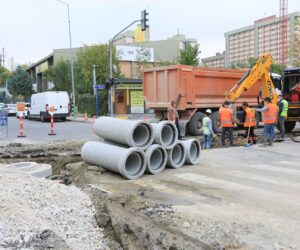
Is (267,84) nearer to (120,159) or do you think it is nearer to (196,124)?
(196,124)

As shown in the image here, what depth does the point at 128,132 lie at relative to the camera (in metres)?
8.23

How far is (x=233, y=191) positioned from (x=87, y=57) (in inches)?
1636

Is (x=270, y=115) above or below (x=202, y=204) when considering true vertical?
above

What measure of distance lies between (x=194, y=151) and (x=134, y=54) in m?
47.5

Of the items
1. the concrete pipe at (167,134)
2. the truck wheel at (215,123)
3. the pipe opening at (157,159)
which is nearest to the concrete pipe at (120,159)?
the pipe opening at (157,159)

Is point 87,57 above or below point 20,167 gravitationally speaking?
above

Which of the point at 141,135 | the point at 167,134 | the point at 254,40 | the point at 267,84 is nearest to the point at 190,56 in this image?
the point at 267,84

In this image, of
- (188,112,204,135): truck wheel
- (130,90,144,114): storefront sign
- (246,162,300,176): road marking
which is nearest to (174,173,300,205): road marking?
(246,162,300,176): road marking

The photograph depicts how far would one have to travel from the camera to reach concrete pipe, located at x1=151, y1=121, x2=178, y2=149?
8789 millimetres

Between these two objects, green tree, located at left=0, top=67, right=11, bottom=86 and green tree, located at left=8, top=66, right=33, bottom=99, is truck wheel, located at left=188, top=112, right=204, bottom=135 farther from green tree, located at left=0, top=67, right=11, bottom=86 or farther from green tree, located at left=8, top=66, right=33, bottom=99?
green tree, located at left=0, top=67, right=11, bottom=86

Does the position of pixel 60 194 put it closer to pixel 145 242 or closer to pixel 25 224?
pixel 25 224

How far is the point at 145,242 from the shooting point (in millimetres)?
5020

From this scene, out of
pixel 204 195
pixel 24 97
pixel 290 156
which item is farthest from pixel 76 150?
pixel 24 97

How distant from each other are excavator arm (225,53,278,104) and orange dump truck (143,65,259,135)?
92 centimetres
